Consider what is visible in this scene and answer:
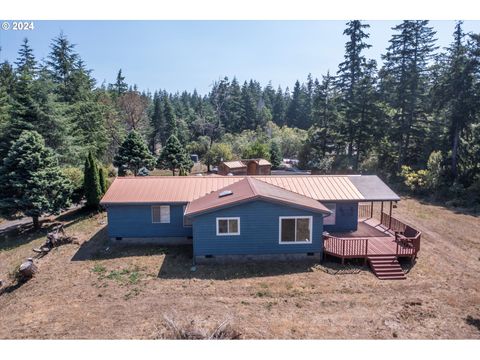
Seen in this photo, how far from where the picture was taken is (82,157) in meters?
30.3

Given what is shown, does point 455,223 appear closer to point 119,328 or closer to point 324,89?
point 119,328

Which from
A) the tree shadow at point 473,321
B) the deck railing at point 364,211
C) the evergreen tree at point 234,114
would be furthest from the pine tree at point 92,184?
the evergreen tree at point 234,114

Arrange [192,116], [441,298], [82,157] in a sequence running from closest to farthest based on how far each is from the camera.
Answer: [441,298] → [82,157] → [192,116]

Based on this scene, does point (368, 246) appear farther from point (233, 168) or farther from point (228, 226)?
point (233, 168)

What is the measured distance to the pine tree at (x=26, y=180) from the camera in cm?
1797

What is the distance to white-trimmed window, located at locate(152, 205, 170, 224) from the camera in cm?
1534

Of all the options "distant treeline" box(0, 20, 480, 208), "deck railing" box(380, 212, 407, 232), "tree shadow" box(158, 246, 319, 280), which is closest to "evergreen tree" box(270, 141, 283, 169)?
"distant treeline" box(0, 20, 480, 208)

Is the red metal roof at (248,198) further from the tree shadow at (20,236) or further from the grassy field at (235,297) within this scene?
the tree shadow at (20,236)

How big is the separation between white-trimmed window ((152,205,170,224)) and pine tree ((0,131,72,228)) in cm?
755

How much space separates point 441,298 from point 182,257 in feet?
32.1

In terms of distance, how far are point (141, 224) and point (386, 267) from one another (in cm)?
1097

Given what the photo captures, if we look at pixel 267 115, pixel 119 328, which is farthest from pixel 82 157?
pixel 267 115

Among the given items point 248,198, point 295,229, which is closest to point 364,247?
point 295,229

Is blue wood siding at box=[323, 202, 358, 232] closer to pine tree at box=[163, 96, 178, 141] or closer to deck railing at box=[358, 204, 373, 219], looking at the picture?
deck railing at box=[358, 204, 373, 219]
